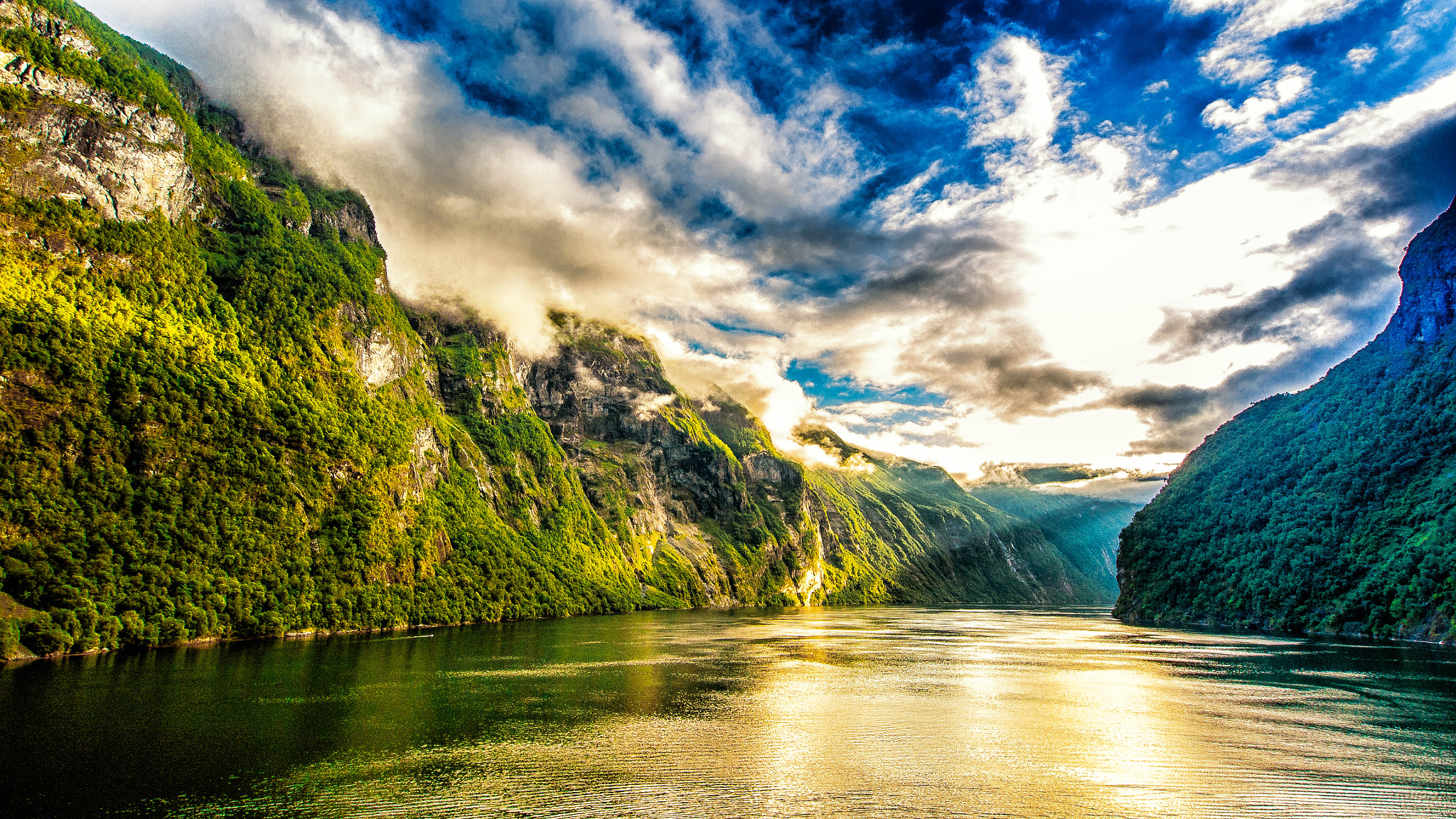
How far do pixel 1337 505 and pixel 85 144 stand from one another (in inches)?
9805

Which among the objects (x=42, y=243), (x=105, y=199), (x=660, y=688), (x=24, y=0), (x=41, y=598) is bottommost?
(x=660, y=688)

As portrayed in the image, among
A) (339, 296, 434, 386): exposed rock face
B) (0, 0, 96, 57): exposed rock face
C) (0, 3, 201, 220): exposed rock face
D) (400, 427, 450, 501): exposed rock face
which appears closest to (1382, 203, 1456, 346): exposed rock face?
(400, 427, 450, 501): exposed rock face

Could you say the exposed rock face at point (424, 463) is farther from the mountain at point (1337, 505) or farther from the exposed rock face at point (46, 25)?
the mountain at point (1337, 505)

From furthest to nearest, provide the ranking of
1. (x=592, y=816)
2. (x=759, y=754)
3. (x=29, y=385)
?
(x=29, y=385)
(x=759, y=754)
(x=592, y=816)

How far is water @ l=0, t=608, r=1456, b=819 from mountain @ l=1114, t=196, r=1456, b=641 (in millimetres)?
45603

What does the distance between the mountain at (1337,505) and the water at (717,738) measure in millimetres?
45603

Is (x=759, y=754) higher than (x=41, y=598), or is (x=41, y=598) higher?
(x=41, y=598)

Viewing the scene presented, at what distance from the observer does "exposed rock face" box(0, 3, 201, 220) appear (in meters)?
117

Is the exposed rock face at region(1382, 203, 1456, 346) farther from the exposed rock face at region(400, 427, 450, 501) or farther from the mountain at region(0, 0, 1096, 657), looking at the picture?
the exposed rock face at region(400, 427, 450, 501)

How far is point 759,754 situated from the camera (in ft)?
113

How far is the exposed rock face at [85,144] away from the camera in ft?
385

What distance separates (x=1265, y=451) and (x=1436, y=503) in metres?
53.7

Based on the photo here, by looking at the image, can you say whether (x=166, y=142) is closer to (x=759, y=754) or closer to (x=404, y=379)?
(x=404, y=379)

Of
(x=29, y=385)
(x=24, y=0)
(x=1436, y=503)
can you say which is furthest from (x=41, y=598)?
(x=1436, y=503)
